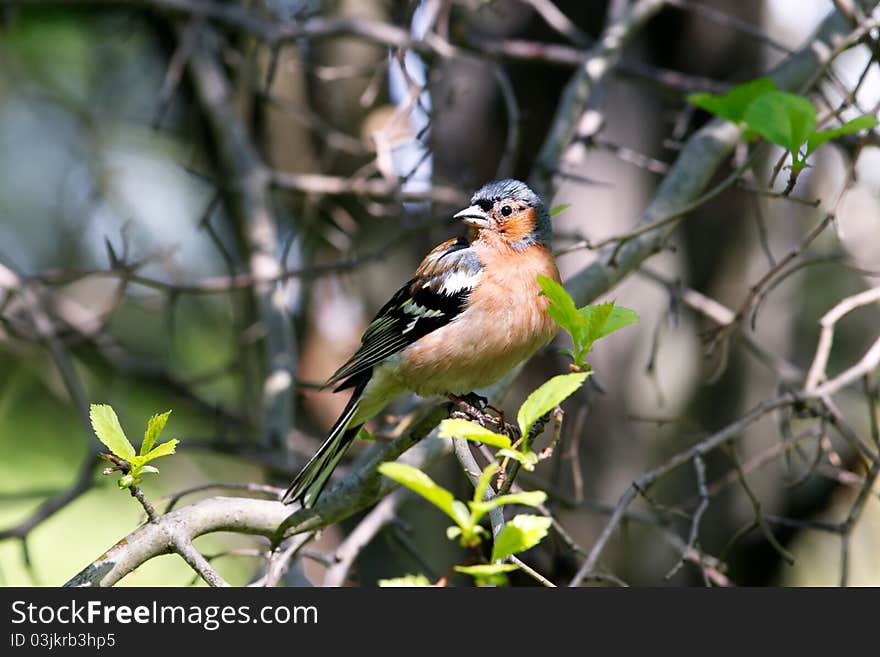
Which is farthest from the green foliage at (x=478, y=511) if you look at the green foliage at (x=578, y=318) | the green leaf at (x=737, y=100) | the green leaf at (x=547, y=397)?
the green leaf at (x=737, y=100)

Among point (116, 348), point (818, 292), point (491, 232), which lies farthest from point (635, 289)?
point (116, 348)

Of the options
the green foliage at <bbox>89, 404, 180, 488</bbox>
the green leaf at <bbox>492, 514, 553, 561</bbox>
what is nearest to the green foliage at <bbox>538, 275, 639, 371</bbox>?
the green leaf at <bbox>492, 514, 553, 561</bbox>

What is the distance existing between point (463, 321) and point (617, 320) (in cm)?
156

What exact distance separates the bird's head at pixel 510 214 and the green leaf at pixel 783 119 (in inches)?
48.1

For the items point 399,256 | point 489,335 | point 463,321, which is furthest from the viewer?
point 399,256

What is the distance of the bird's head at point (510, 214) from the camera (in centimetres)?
406

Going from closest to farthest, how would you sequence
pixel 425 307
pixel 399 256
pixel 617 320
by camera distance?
pixel 617 320 → pixel 425 307 → pixel 399 256

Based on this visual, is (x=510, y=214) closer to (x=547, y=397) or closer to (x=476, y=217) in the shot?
(x=476, y=217)

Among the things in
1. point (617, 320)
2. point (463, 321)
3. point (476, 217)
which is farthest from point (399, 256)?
point (617, 320)

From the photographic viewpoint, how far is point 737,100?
346 cm

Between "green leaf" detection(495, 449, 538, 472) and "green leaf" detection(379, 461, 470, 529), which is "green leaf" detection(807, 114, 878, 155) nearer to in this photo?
Answer: "green leaf" detection(495, 449, 538, 472)

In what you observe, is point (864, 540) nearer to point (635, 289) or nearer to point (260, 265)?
point (635, 289)

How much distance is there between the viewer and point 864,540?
812 centimetres

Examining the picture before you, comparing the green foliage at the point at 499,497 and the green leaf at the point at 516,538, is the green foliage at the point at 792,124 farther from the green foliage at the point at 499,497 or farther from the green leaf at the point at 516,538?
the green leaf at the point at 516,538
